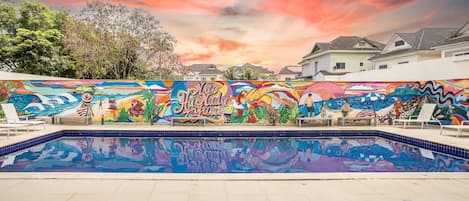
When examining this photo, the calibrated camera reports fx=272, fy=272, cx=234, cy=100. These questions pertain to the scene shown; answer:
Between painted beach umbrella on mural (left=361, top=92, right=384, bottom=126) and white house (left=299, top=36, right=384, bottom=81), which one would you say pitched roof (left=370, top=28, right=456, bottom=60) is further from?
painted beach umbrella on mural (left=361, top=92, right=384, bottom=126)

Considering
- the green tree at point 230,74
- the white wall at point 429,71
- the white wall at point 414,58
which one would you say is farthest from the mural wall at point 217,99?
the green tree at point 230,74

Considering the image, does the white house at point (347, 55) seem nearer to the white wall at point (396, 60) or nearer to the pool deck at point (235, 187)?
the white wall at point (396, 60)

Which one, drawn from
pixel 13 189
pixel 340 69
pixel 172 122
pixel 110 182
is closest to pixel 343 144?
pixel 172 122

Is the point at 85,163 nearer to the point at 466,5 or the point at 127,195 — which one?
the point at 127,195

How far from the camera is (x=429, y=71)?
997 cm

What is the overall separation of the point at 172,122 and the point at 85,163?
168 inches

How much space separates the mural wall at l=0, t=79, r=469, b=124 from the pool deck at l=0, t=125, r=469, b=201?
6.22 m

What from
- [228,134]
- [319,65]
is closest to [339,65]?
[319,65]

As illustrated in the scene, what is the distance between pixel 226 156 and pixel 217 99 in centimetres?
402

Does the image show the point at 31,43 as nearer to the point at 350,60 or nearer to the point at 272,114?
the point at 272,114

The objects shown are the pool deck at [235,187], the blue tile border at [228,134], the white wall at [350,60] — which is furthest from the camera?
the white wall at [350,60]

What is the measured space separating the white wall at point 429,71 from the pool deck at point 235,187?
Result: 6.28 metres

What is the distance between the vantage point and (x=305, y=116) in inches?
405

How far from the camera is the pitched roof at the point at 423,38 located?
61.6ft
